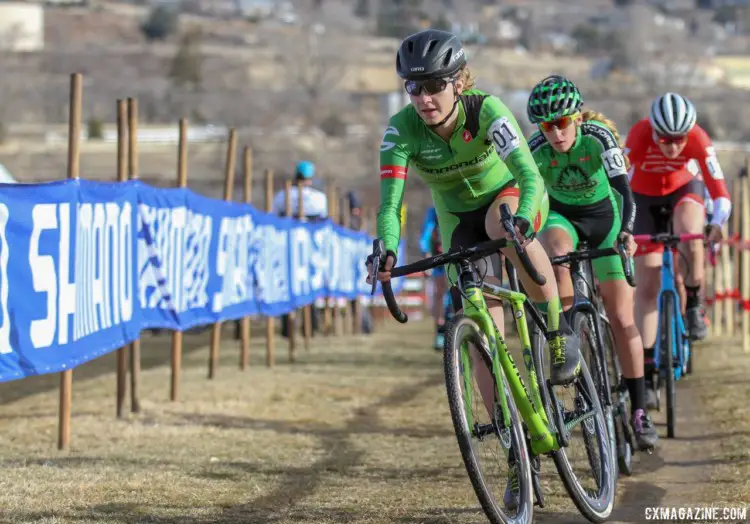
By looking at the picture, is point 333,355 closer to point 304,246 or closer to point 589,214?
point 304,246

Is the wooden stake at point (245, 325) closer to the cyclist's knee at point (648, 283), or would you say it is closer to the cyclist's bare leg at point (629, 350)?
the cyclist's knee at point (648, 283)

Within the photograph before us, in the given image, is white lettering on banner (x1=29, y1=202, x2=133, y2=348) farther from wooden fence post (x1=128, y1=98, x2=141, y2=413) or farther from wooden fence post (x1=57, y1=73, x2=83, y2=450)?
wooden fence post (x1=128, y1=98, x2=141, y2=413)

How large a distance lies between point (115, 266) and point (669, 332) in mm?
3791

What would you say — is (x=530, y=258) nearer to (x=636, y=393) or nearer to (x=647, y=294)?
(x=636, y=393)

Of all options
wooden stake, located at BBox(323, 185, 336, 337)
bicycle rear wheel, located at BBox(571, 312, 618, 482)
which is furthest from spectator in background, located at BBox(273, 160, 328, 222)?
bicycle rear wheel, located at BBox(571, 312, 618, 482)

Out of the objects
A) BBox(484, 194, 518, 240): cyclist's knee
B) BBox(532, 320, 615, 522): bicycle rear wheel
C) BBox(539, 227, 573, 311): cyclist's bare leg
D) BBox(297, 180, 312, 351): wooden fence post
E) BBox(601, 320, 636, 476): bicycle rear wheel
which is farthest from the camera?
BBox(297, 180, 312, 351): wooden fence post

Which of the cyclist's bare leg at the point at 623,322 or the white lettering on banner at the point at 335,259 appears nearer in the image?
the cyclist's bare leg at the point at 623,322

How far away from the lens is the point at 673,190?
474 inches

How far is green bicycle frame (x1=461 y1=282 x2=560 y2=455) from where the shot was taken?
7266mm

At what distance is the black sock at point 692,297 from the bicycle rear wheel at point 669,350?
1.08 metres

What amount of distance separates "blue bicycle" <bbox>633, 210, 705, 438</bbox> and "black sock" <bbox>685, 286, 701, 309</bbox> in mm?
686

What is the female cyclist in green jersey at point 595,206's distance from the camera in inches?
371

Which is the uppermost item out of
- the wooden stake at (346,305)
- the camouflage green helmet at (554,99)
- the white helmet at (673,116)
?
the camouflage green helmet at (554,99)

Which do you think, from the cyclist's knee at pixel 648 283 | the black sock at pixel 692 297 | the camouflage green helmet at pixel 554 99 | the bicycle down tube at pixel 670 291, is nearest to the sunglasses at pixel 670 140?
the bicycle down tube at pixel 670 291
